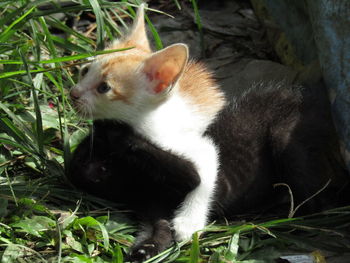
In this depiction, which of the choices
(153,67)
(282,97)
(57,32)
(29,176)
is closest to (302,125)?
(282,97)

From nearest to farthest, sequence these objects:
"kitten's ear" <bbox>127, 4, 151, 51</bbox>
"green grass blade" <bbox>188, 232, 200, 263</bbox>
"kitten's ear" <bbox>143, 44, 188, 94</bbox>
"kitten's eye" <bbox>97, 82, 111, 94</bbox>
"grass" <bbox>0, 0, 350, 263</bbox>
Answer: "green grass blade" <bbox>188, 232, 200, 263</bbox> < "grass" <bbox>0, 0, 350, 263</bbox> < "kitten's ear" <bbox>143, 44, 188, 94</bbox> < "kitten's eye" <bbox>97, 82, 111, 94</bbox> < "kitten's ear" <bbox>127, 4, 151, 51</bbox>

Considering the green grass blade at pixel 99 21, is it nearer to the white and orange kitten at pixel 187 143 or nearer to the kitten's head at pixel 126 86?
the white and orange kitten at pixel 187 143

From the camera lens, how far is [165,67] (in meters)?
3.05

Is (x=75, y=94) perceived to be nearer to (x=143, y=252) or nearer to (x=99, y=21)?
(x=99, y=21)

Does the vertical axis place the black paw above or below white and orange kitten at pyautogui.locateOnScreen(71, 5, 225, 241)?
below

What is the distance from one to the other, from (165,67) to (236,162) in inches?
27.8

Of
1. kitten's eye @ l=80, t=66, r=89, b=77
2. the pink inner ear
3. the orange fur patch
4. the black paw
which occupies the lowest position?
the black paw

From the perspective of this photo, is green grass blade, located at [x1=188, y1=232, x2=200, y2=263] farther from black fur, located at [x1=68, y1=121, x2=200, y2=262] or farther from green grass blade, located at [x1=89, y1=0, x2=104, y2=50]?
green grass blade, located at [x1=89, y1=0, x2=104, y2=50]

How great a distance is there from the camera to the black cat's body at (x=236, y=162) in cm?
305

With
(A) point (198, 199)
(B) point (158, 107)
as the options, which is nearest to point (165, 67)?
(B) point (158, 107)

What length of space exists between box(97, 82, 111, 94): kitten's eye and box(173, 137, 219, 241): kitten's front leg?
529 millimetres

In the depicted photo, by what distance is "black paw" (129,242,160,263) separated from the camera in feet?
9.23

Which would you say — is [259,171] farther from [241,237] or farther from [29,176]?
[29,176]

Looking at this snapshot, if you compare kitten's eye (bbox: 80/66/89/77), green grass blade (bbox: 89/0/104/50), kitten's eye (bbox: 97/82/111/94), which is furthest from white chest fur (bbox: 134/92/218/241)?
green grass blade (bbox: 89/0/104/50)
